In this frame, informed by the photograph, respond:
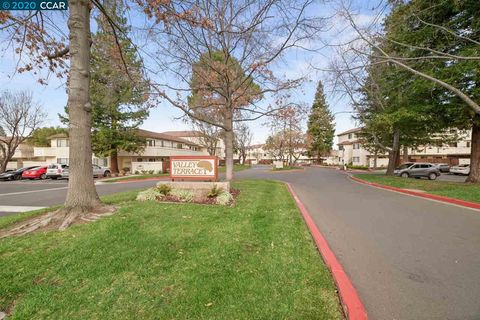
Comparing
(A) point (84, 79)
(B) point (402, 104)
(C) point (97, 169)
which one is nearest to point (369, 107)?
(B) point (402, 104)

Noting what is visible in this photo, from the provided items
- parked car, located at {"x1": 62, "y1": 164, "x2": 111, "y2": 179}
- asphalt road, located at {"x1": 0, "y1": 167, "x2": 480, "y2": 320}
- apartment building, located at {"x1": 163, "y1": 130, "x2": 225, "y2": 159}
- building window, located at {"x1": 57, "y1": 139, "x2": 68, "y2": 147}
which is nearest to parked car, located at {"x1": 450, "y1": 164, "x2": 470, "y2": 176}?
asphalt road, located at {"x1": 0, "y1": 167, "x2": 480, "y2": 320}

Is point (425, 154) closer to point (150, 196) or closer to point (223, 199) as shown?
point (223, 199)

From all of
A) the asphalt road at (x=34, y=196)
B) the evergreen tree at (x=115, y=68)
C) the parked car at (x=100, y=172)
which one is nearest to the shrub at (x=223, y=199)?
the evergreen tree at (x=115, y=68)

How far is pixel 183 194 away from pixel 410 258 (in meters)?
7.04

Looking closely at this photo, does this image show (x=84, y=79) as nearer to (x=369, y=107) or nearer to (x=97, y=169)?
(x=97, y=169)

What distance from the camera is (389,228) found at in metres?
6.21

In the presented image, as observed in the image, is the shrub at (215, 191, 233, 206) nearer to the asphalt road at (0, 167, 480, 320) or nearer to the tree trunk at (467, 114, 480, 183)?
the asphalt road at (0, 167, 480, 320)

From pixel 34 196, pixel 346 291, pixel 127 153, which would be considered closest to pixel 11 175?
pixel 127 153

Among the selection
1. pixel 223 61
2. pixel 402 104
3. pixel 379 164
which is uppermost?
pixel 223 61

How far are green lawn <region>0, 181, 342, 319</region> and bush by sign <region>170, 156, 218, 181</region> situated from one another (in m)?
4.46

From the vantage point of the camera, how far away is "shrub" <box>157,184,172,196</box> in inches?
368

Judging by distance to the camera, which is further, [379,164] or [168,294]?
[379,164]

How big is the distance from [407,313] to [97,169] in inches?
1168

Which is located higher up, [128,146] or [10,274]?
[128,146]
